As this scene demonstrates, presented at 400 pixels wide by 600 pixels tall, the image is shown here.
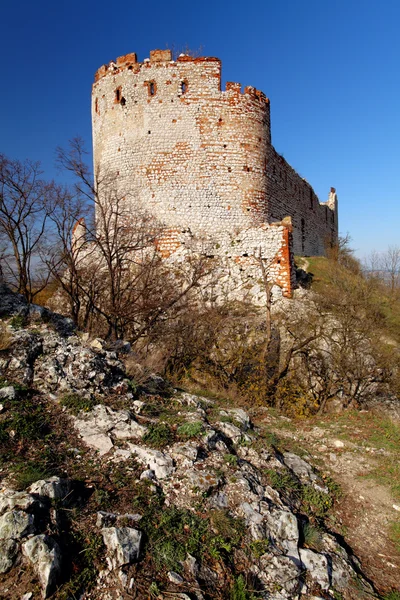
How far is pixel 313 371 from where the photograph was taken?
1049cm

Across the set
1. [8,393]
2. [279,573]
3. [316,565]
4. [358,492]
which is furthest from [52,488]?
[358,492]

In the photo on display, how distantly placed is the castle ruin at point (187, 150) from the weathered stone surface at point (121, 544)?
1116cm

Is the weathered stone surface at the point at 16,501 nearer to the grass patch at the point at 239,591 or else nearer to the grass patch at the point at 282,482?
the grass patch at the point at 239,591

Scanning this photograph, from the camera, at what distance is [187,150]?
46.5ft

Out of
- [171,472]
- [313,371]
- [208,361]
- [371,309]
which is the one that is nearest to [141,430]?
[171,472]

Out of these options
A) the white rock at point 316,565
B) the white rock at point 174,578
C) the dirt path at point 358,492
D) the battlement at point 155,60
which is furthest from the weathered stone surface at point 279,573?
the battlement at point 155,60

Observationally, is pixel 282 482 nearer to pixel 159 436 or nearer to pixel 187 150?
pixel 159 436

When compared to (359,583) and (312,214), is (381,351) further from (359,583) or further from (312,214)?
(312,214)

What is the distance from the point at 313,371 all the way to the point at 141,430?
21.2 ft

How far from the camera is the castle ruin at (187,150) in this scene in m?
14.1

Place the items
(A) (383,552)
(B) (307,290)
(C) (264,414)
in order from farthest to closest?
1. (B) (307,290)
2. (C) (264,414)
3. (A) (383,552)

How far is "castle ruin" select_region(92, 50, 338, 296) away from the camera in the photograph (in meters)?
14.1

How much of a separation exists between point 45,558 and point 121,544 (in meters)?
0.62

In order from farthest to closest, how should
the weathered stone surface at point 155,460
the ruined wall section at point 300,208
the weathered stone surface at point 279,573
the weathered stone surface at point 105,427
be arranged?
1. the ruined wall section at point 300,208
2. the weathered stone surface at point 105,427
3. the weathered stone surface at point 155,460
4. the weathered stone surface at point 279,573
